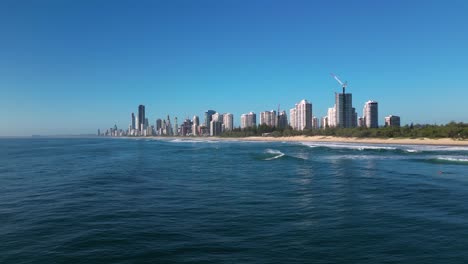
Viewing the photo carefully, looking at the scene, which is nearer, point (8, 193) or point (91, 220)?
point (91, 220)

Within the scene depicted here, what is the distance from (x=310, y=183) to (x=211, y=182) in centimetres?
Answer: 1032

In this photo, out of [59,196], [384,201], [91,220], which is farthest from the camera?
[59,196]

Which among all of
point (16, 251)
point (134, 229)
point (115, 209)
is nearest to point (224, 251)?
point (134, 229)

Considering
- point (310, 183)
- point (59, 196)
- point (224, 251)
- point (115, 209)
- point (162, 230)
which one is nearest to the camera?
point (224, 251)

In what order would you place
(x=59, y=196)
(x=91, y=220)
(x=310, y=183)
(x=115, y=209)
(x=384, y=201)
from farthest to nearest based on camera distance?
1. (x=310, y=183)
2. (x=59, y=196)
3. (x=384, y=201)
4. (x=115, y=209)
5. (x=91, y=220)

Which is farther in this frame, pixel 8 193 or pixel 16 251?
pixel 8 193

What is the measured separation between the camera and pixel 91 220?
788 inches

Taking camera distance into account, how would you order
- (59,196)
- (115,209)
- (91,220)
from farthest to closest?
(59,196) → (115,209) → (91,220)

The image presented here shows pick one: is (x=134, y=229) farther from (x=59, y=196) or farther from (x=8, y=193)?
(x=8, y=193)

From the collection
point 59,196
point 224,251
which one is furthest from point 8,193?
point 224,251

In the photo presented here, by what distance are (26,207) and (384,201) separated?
2583 centimetres

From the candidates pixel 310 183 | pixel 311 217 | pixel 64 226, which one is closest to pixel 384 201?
pixel 311 217

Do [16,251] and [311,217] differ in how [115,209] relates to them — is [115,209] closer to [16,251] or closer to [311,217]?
[16,251]

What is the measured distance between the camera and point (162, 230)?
17750 millimetres
